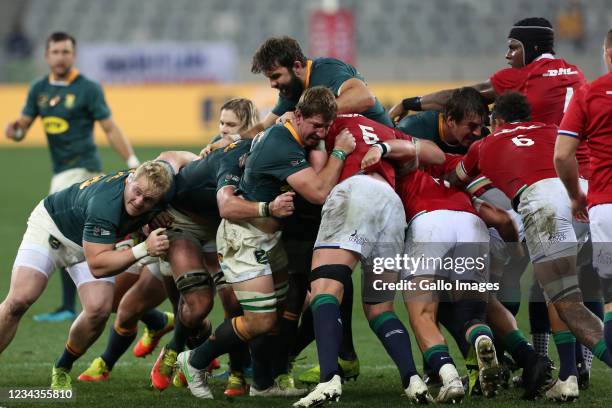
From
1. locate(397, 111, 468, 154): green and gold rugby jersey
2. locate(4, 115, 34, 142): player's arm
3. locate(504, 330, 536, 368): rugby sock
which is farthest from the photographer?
locate(4, 115, 34, 142): player's arm

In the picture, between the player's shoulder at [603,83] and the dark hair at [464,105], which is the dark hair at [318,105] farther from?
Answer: the player's shoulder at [603,83]

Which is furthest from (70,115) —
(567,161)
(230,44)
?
(230,44)

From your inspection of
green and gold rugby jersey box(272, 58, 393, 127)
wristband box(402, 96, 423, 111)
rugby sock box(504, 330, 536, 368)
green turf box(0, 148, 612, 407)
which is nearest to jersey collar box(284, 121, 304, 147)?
green and gold rugby jersey box(272, 58, 393, 127)

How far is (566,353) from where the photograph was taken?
22.2 ft

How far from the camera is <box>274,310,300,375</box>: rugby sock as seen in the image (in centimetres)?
723

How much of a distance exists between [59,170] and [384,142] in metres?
5.03

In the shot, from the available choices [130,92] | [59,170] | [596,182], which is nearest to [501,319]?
[596,182]

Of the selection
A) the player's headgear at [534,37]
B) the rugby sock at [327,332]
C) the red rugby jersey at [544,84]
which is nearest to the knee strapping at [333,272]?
the rugby sock at [327,332]

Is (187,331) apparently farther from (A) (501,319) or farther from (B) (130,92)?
(B) (130,92)

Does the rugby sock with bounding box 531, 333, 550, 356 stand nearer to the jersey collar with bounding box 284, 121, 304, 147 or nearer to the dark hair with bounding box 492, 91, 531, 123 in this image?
the dark hair with bounding box 492, 91, 531, 123

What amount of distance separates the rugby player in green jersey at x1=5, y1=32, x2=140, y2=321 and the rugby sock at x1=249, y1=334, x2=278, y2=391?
167 inches

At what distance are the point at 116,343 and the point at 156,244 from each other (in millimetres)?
1391

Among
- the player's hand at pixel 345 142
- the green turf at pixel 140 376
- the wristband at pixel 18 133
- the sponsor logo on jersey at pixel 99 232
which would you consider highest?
the wristband at pixel 18 133

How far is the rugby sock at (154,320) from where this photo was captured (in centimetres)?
823
